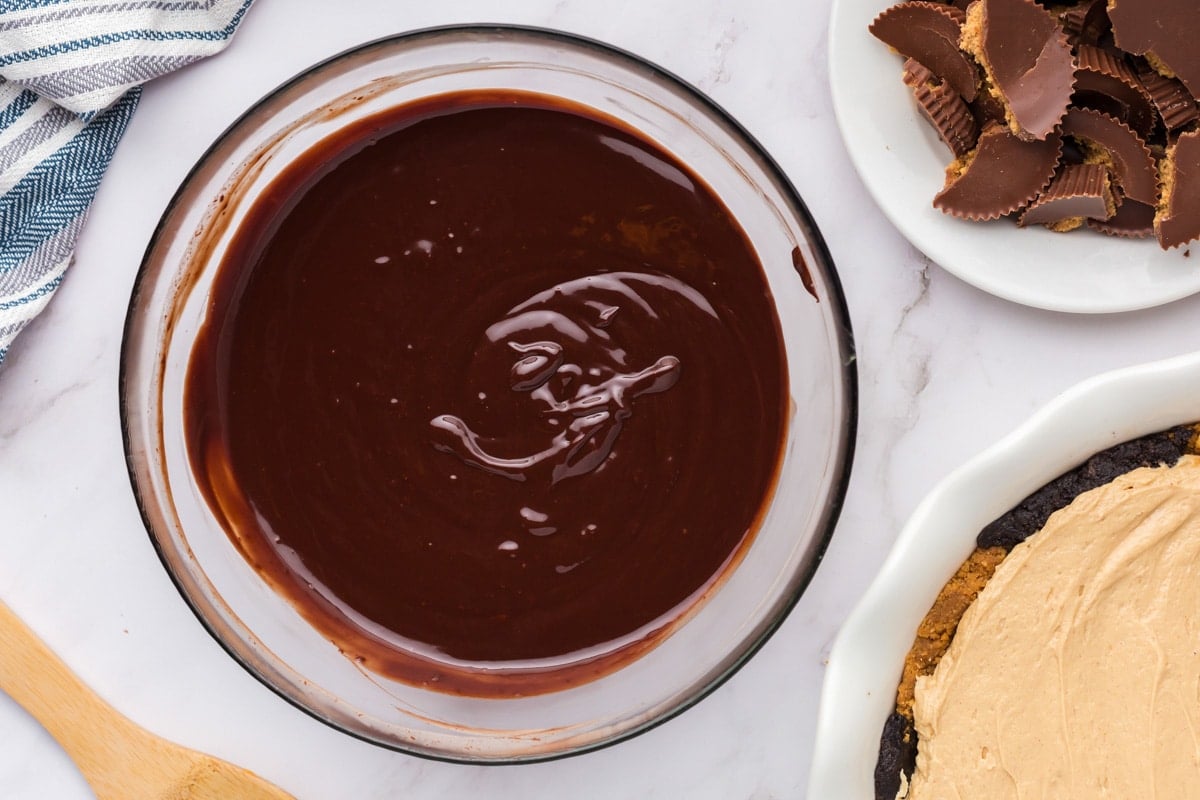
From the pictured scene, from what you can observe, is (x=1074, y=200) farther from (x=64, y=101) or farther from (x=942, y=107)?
(x=64, y=101)

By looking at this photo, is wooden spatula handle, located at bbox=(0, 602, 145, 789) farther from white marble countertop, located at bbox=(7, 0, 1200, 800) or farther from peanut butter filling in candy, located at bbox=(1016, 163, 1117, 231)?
peanut butter filling in candy, located at bbox=(1016, 163, 1117, 231)

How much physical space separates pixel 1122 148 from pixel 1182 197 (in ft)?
0.42

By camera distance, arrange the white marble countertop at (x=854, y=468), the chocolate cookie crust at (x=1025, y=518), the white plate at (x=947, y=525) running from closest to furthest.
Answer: the white plate at (x=947, y=525)
the chocolate cookie crust at (x=1025, y=518)
the white marble countertop at (x=854, y=468)

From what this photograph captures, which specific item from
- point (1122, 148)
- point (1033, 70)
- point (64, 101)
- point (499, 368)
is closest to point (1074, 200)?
point (1122, 148)

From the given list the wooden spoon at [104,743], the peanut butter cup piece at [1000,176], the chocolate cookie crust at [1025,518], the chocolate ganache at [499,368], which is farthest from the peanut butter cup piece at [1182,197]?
the wooden spoon at [104,743]

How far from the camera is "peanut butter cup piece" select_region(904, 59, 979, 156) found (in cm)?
165

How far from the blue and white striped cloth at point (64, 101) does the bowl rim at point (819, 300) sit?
19cm

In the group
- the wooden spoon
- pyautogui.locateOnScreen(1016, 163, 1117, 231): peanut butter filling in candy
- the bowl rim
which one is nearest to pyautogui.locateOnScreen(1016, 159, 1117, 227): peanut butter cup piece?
pyautogui.locateOnScreen(1016, 163, 1117, 231): peanut butter filling in candy

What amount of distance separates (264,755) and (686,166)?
1338 millimetres

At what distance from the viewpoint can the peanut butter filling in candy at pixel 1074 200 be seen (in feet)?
5.34

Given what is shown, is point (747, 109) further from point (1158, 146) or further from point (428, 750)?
point (428, 750)

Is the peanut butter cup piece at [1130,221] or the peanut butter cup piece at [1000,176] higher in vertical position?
the peanut butter cup piece at [1000,176]

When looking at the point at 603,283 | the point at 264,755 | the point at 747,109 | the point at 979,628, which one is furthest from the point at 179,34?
the point at 979,628

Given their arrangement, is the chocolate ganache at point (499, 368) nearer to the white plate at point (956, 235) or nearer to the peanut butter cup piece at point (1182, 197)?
the white plate at point (956, 235)
